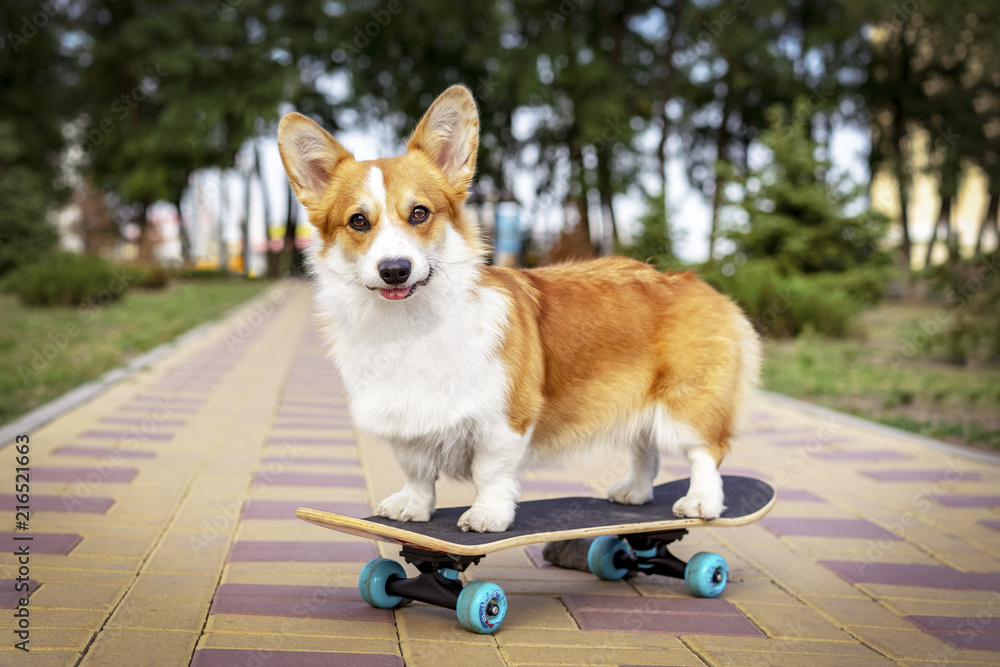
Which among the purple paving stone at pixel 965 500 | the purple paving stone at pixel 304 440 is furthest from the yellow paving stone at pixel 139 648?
the purple paving stone at pixel 965 500

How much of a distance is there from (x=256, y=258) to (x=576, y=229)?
25457 mm

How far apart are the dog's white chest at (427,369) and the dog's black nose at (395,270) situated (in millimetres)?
213

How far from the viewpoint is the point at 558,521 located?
331 centimetres

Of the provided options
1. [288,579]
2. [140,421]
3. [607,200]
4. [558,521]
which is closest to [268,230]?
[607,200]

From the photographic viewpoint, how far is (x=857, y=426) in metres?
7.29

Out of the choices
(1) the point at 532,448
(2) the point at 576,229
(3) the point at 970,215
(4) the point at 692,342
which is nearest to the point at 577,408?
(1) the point at 532,448

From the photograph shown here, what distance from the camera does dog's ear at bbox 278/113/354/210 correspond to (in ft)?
10.3

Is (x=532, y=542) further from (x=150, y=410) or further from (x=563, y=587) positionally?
(x=150, y=410)

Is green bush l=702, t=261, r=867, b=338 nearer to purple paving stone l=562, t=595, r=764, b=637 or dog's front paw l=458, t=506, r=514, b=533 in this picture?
purple paving stone l=562, t=595, r=764, b=637

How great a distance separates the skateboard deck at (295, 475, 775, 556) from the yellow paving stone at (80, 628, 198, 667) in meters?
0.53

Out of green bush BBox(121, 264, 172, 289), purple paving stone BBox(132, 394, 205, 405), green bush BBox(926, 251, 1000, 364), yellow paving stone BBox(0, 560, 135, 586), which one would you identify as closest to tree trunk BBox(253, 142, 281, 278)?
green bush BBox(121, 264, 172, 289)

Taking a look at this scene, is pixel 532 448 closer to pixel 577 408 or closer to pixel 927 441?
pixel 577 408

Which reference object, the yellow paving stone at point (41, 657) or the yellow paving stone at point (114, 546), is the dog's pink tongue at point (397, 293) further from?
the yellow paving stone at point (114, 546)

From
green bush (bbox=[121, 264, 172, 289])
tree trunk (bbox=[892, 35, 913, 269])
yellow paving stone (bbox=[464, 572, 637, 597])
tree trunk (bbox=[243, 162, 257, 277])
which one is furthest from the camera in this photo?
tree trunk (bbox=[243, 162, 257, 277])
